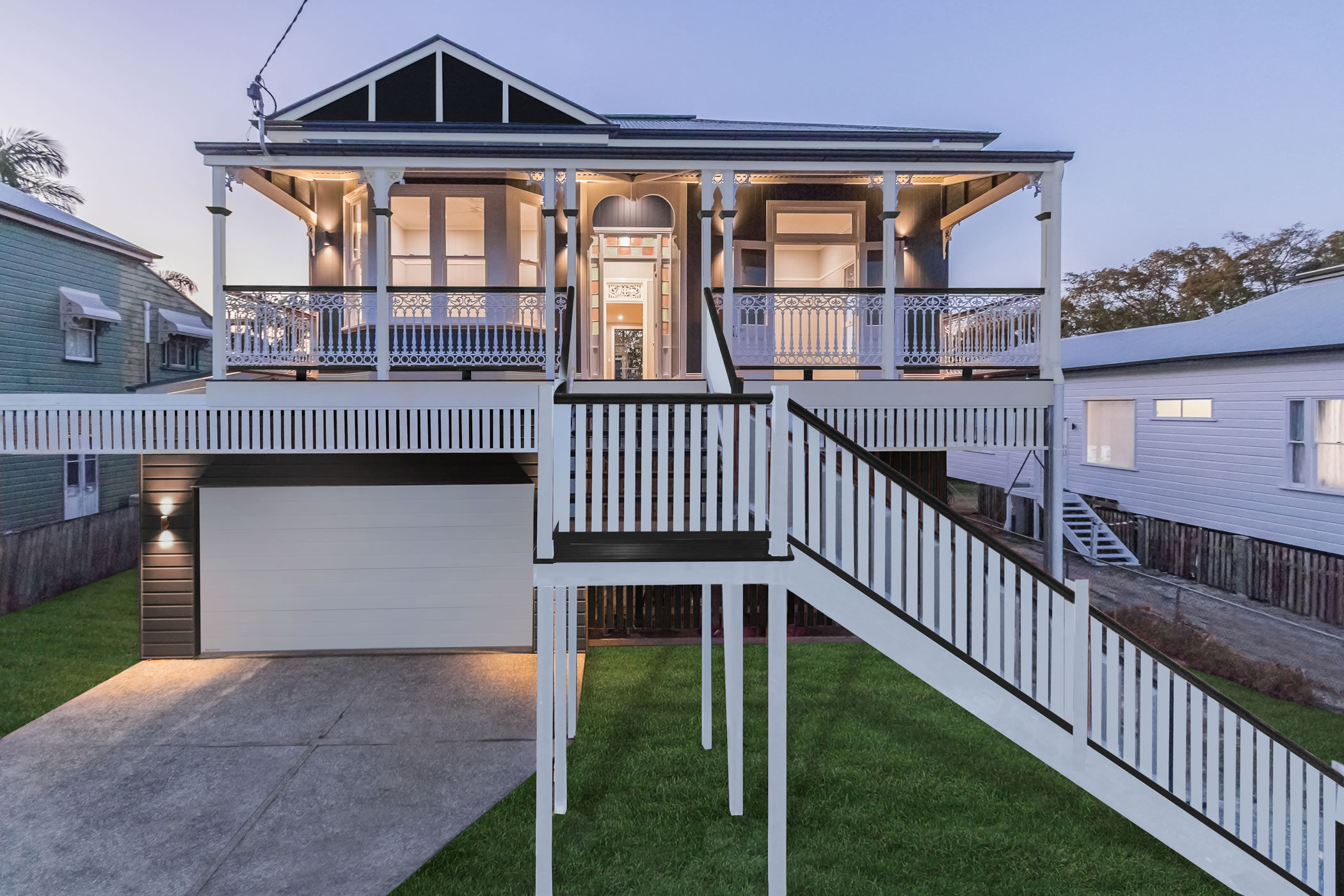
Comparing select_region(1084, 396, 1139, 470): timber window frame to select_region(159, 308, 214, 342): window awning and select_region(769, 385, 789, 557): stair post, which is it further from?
select_region(159, 308, 214, 342): window awning

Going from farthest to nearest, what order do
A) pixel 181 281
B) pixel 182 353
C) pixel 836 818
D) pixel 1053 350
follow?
pixel 181 281 < pixel 182 353 < pixel 1053 350 < pixel 836 818

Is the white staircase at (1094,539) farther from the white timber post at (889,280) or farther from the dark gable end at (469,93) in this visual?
the dark gable end at (469,93)

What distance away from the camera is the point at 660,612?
8578mm

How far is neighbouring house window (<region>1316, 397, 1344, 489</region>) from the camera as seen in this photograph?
33.0ft

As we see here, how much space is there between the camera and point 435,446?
7.06 m

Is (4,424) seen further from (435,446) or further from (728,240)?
(728,240)

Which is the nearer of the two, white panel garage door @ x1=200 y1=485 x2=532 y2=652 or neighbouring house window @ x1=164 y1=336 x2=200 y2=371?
white panel garage door @ x1=200 y1=485 x2=532 y2=652

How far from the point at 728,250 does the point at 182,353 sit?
58.7 ft

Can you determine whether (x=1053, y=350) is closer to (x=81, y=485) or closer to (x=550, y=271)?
(x=550, y=271)

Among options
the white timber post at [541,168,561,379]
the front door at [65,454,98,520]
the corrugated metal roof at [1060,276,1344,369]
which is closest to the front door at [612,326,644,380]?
the white timber post at [541,168,561,379]

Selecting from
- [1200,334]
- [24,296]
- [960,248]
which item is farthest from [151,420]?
[960,248]

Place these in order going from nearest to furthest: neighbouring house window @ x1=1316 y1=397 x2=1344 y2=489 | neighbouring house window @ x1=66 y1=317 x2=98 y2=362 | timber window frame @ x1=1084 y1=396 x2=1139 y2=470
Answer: neighbouring house window @ x1=1316 y1=397 x2=1344 y2=489 → neighbouring house window @ x1=66 y1=317 x2=98 y2=362 → timber window frame @ x1=1084 y1=396 x2=1139 y2=470

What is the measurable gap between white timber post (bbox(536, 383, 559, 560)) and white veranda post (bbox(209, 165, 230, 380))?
17.8ft

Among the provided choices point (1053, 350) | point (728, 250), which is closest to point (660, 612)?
point (728, 250)
